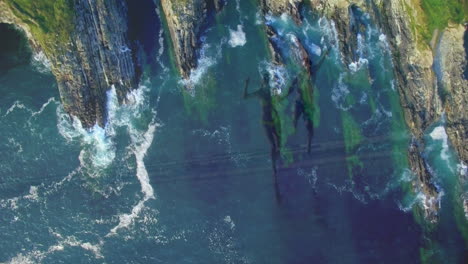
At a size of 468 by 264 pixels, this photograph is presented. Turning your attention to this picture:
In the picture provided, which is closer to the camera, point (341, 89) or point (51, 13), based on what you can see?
point (51, 13)

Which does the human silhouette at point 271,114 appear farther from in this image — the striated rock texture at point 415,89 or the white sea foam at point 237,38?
the striated rock texture at point 415,89

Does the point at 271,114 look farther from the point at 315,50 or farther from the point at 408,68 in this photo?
the point at 408,68

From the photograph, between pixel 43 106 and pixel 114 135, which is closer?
pixel 43 106

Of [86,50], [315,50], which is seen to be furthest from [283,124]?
[86,50]

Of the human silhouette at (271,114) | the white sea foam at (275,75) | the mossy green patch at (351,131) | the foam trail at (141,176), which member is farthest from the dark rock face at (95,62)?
the mossy green patch at (351,131)

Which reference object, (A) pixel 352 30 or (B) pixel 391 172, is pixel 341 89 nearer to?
(A) pixel 352 30

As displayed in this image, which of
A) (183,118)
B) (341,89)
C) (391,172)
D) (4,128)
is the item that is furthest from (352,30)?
(4,128)

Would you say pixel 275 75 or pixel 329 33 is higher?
pixel 329 33
